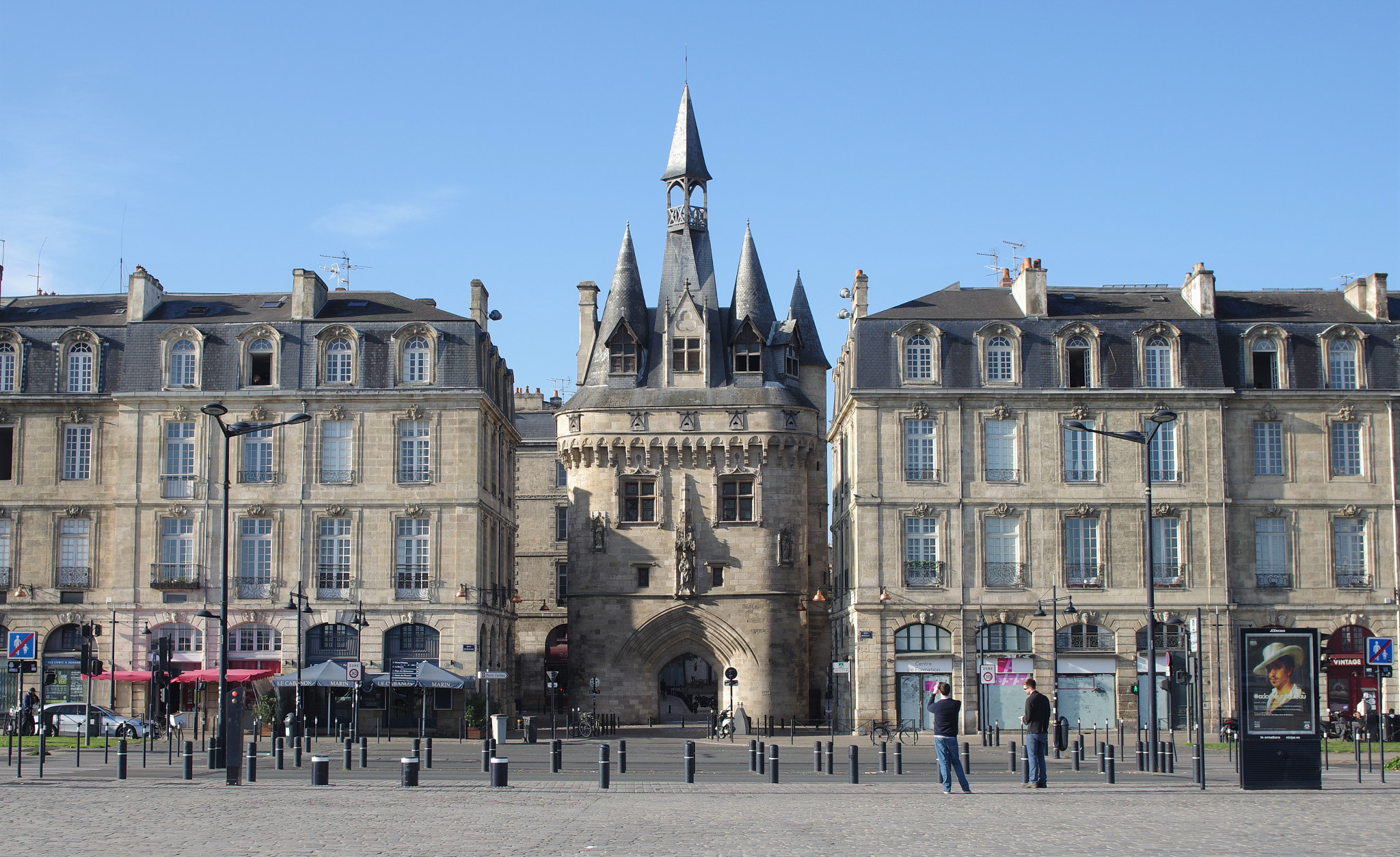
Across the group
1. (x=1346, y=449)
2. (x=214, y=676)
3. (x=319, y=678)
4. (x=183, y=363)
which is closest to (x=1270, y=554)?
(x=1346, y=449)

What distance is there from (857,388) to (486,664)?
545 inches

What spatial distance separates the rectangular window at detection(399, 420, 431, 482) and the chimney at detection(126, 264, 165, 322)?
341 inches

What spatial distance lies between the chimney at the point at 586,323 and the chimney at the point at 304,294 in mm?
12069

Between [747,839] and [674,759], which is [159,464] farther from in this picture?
[747,839]

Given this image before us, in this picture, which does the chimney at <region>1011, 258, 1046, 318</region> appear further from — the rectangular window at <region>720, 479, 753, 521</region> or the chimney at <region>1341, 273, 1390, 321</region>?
the rectangular window at <region>720, 479, 753, 521</region>

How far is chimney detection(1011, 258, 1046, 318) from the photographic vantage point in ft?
156

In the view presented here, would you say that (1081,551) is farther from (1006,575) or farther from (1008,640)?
(1008,640)

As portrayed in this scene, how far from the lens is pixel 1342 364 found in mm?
46938

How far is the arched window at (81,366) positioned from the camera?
4788cm

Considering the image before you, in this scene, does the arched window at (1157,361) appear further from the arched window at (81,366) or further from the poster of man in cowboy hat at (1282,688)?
the arched window at (81,366)

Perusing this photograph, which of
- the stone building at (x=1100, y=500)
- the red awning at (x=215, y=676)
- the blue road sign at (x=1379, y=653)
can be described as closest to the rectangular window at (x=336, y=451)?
the red awning at (x=215, y=676)

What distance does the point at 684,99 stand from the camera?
60.8 m

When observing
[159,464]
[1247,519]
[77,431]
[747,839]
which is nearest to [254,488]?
[159,464]

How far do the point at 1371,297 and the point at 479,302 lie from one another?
26841mm
